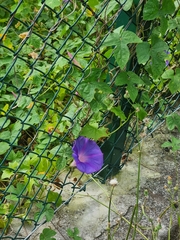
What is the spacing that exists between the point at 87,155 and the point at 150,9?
0.56m

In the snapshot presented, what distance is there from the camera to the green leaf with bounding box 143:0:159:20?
1336mm

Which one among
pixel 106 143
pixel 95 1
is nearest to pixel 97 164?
pixel 106 143

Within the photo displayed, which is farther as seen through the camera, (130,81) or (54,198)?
(54,198)

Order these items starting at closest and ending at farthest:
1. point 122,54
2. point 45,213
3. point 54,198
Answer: point 122,54 < point 45,213 < point 54,198

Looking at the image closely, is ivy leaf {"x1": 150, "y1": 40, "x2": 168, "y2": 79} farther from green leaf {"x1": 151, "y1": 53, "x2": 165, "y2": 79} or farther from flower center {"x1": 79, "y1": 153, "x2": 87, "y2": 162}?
flower center {"x1": 79, "y1": 153, "x2": 87, "y2": 162}

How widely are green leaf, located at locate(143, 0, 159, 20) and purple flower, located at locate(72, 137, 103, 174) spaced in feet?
1.58

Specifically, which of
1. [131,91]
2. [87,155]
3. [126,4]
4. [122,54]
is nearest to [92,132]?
[87,155]

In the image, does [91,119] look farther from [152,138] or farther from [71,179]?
[152,138]

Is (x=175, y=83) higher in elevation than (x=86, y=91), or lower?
higher

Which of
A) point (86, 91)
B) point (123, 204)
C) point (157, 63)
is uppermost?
point (157, 63)

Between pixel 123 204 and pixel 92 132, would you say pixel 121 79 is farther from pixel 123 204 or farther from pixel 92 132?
pixel 123 204

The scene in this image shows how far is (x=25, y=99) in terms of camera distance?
4.60ft

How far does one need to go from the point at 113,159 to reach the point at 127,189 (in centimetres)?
16

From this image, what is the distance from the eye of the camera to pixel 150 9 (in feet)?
4.41
